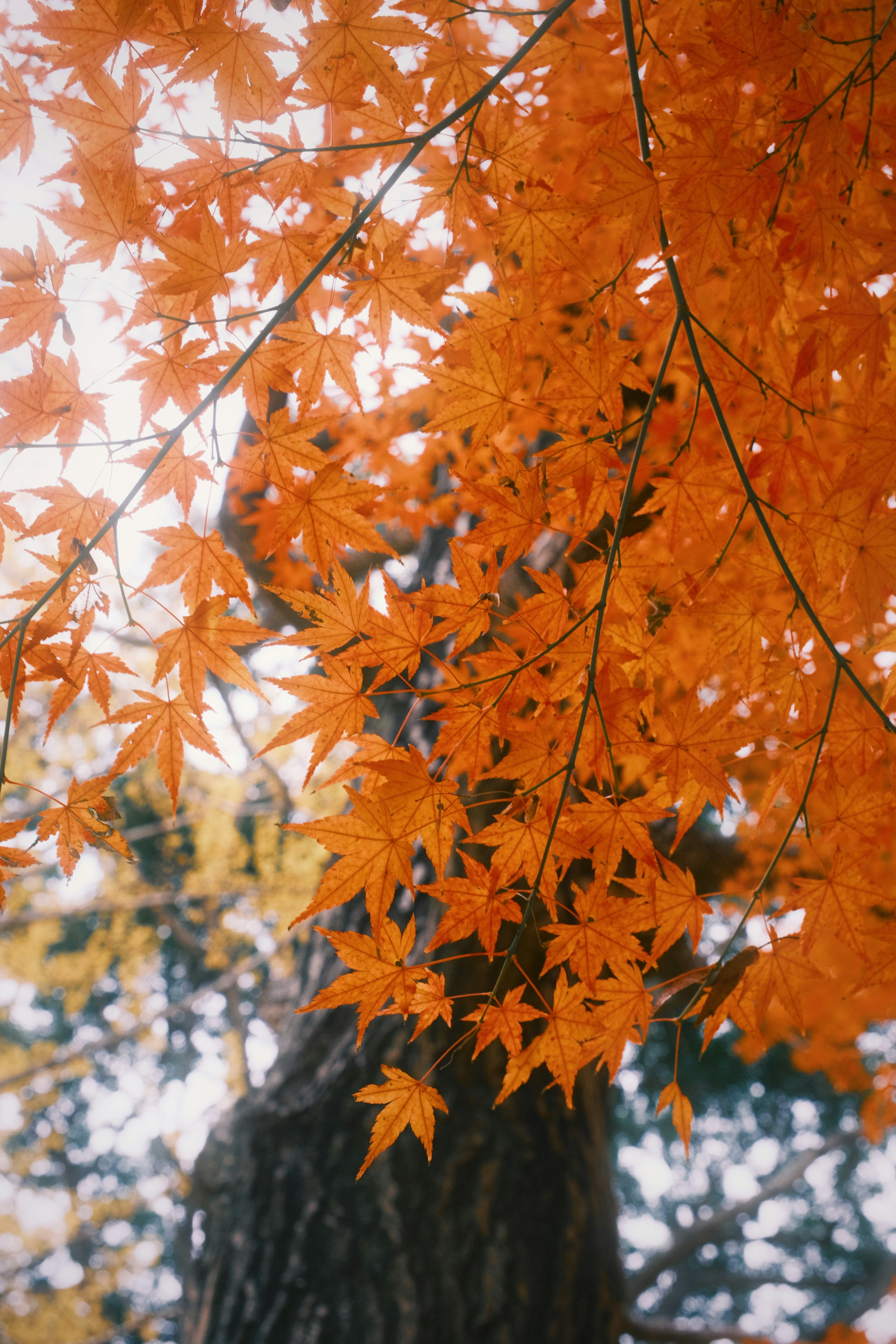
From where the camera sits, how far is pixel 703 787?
1.01 meters

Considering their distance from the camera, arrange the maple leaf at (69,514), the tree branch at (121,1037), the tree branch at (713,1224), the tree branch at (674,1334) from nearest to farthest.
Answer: the maple leaf at (69,514), the tree branch at (674,1334), the tree branch at (713,1224), the tree branch at (121,1037)

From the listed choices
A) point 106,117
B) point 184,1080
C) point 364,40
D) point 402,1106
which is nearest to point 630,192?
point 364,40

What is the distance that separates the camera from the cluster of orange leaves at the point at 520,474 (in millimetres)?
968

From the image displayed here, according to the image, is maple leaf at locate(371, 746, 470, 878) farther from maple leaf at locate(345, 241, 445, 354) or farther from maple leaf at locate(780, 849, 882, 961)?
maple leaf at locate(345, 241, 445, 354)

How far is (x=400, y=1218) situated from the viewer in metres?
2.10

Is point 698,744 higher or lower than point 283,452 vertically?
lower

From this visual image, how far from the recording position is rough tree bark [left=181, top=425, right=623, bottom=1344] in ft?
6.62

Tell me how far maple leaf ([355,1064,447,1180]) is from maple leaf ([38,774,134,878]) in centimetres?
52

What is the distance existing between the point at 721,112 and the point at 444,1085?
2.53 metres

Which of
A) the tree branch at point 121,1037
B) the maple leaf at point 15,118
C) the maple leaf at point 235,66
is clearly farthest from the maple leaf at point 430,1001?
the tree branch at point 121,1037

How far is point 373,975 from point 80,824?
1.81 ft

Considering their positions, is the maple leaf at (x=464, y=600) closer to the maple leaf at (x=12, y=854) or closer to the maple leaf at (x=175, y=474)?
the maple leaf at (x=175, y=474)

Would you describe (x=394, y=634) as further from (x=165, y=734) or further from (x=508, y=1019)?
(x=508, y=1019)

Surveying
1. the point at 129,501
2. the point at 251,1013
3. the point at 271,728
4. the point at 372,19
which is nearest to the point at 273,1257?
the point at 129,501
